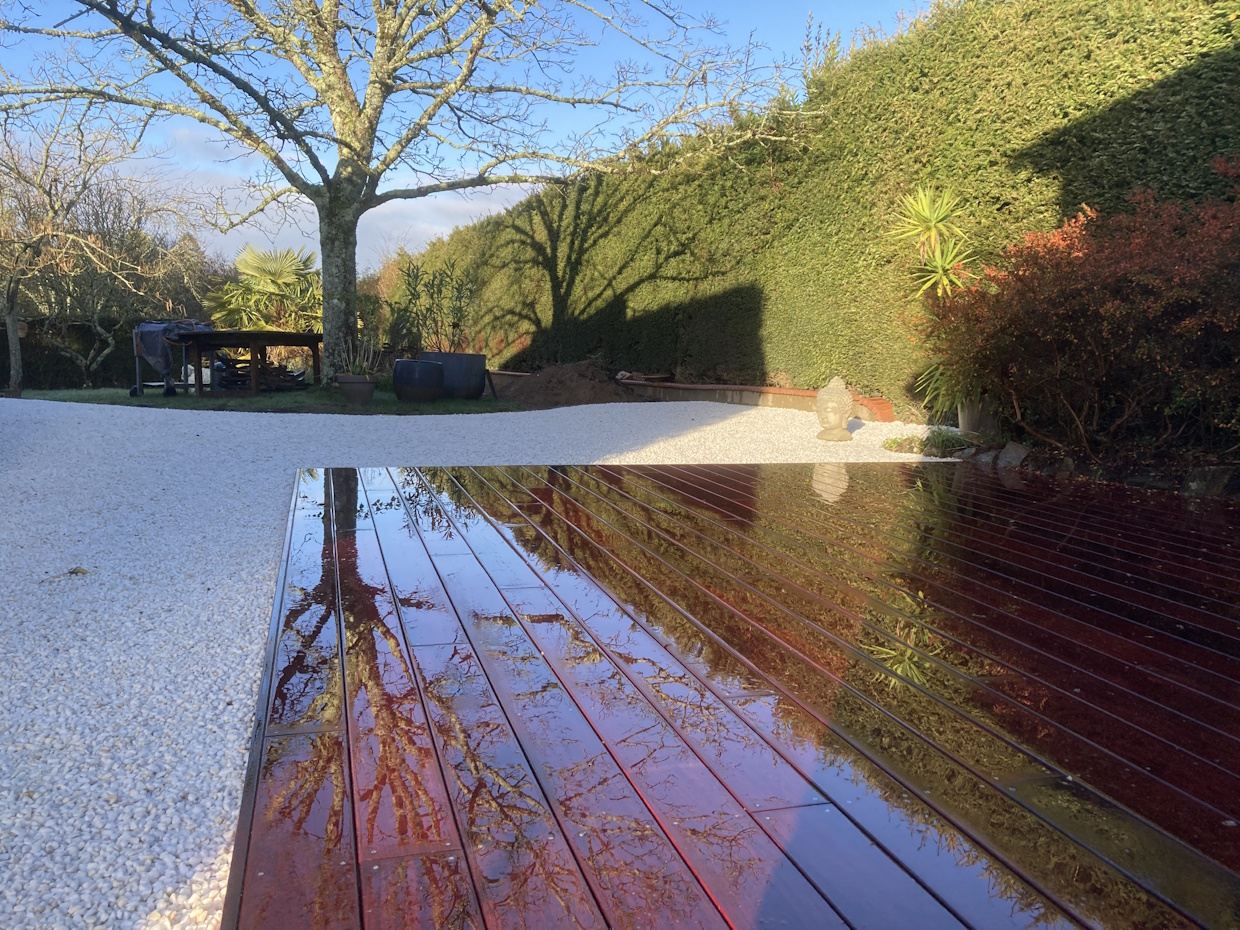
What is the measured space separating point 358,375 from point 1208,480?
7.49 m

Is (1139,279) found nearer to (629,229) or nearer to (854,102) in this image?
(854,102)

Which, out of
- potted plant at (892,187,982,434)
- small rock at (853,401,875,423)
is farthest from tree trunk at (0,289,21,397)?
potted plant at (892,187,982,434)

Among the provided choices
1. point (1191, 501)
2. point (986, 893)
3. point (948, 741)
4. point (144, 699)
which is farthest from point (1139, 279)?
point (144, 699)

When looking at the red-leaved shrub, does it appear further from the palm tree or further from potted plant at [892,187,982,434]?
the palm tree

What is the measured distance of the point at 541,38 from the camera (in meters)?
9.16

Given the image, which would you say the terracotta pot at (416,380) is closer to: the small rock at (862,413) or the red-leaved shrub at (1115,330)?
the small rock at (862,413)

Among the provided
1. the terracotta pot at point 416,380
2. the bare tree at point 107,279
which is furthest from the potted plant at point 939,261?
the bare tree at point 107,279

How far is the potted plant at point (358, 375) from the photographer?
8781 millimetres

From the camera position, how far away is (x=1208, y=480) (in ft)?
14.8

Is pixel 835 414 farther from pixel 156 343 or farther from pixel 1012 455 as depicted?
pixel 156 343

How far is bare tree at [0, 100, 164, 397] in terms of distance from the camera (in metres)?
9.38

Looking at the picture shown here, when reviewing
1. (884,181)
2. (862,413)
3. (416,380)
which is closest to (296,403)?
(416,380)

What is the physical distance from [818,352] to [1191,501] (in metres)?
4.47

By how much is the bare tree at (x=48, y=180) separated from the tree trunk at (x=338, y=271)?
2216mm
